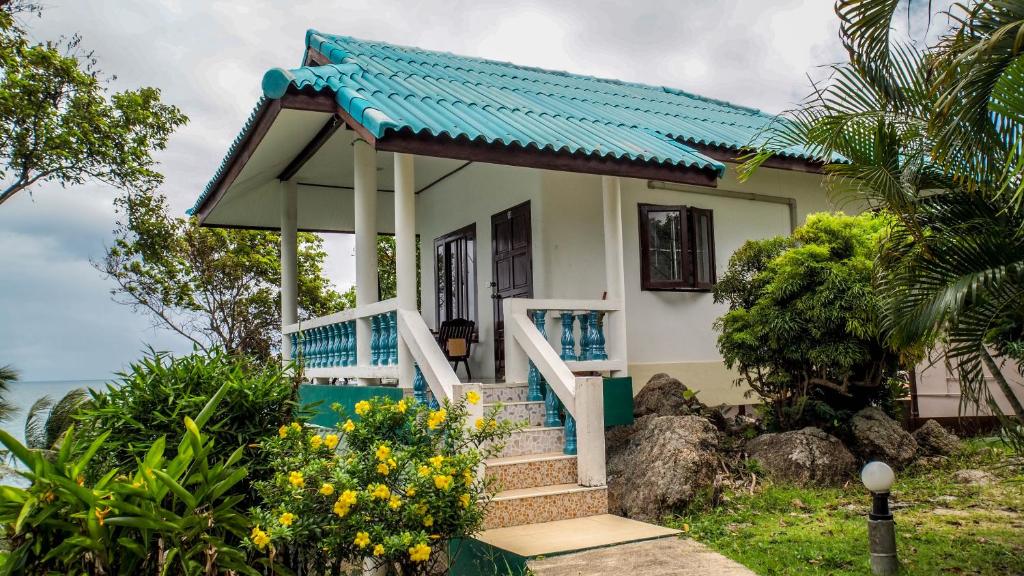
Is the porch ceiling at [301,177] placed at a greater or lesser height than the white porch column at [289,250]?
greater

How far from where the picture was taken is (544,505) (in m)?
6.56

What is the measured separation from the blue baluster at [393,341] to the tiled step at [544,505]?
1.90 metres

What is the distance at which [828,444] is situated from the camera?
27.2ft

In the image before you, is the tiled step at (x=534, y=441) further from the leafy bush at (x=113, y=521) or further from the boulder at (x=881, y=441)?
the boulder at (x=881, y=441)

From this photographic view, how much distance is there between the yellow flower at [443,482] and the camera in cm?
467

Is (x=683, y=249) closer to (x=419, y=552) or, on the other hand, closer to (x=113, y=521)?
(x=419, y=552)

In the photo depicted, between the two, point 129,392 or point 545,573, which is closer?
point 545,573

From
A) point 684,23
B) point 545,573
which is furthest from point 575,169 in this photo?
point 684,23

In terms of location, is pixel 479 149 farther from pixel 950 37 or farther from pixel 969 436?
pixel 969 436

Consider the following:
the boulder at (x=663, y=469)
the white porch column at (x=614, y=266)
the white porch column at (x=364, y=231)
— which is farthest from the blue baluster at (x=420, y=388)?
the white porch column at (x=614, y=266)

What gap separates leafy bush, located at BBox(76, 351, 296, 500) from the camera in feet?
18.1

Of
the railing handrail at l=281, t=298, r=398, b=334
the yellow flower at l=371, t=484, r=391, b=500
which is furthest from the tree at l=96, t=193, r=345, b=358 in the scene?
the yellow flower at l=371, t=484, r=391, b=500

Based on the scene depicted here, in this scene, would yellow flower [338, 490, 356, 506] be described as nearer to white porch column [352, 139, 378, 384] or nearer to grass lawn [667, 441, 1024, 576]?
grass lawn [667, 441, 1024, 576]

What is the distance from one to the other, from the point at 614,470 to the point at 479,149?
10.7 ft
